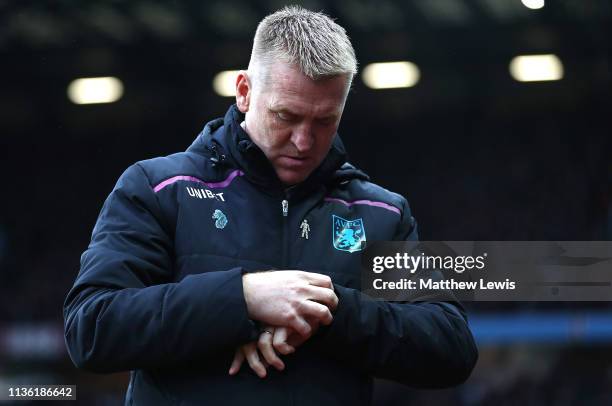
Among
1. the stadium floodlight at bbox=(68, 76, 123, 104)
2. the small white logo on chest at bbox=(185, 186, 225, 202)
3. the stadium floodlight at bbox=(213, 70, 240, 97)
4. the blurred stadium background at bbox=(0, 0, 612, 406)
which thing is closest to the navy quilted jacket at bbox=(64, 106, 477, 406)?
the small white logo on chest at bbox=(185, 186, 225, 202)

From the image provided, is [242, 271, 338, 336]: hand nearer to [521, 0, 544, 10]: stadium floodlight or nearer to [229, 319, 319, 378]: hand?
[229, 319, 319, 378]: hand

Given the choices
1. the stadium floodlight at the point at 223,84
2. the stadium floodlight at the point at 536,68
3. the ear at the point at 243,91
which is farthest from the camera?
the stadium floodlight at the point at 223,84

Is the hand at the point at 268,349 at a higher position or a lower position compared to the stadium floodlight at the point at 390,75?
lower

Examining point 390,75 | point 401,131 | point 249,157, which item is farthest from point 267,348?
point 401,131

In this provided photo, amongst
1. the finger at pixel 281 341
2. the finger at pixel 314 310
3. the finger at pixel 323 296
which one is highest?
the finger at pixel 323 296

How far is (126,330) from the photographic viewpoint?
1.43 m

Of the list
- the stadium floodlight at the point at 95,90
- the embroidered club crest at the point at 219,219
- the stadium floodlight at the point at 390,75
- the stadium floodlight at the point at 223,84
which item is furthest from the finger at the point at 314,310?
the stadium floodlight at the point at 95,90

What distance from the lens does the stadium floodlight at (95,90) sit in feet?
16.6

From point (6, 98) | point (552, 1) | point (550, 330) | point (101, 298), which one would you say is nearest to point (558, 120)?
point (552, 1)

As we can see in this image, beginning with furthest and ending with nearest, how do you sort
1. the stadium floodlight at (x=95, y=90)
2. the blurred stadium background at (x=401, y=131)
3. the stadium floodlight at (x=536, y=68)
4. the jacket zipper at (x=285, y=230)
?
the stadium floodlight at (x=95, y=90), the stadium floodlight at (x=536, y=68), the blurred stadium background at (x=401, y=131), the jacket zipper at (x=285, y=230)

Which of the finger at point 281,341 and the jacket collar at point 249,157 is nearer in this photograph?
the finger at point 281,341

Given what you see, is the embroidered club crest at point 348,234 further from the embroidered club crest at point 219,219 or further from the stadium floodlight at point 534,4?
the stadium floodlight at point 534,4

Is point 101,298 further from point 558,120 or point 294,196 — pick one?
point 558,120

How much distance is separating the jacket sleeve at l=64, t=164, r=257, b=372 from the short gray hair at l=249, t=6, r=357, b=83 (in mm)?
392
